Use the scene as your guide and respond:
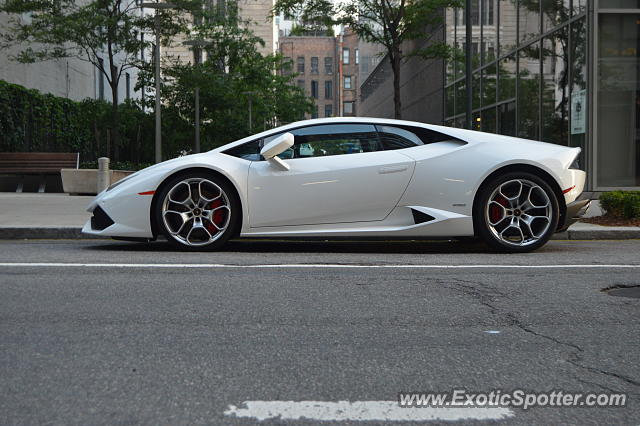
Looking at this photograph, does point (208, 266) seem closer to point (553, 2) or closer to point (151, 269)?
point (151, 269)

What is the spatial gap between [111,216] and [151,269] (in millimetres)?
1496

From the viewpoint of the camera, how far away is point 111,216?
7.60m

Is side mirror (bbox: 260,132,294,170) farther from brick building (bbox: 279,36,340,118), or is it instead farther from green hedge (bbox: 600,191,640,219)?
brick building (bbox: 279,36,340,118)

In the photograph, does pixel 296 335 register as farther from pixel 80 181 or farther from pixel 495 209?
pixel 80 181

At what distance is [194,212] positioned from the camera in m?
7.63

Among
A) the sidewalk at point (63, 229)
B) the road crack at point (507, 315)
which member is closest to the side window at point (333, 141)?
the road crack at point (507, 315)

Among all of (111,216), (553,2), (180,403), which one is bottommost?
(180,403)

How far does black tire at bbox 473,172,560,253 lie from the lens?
7504 millimetres

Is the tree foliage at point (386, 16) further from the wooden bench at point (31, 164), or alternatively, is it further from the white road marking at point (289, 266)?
the white road marking at point (289, 266)

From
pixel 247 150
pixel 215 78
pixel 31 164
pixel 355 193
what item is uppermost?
pixel 215 78

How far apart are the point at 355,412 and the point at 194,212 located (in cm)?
498

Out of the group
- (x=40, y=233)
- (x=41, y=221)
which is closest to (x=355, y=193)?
(x=40, y=233)

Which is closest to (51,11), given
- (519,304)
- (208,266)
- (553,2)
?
(553,2)

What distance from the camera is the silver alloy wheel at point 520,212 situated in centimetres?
→ 754
